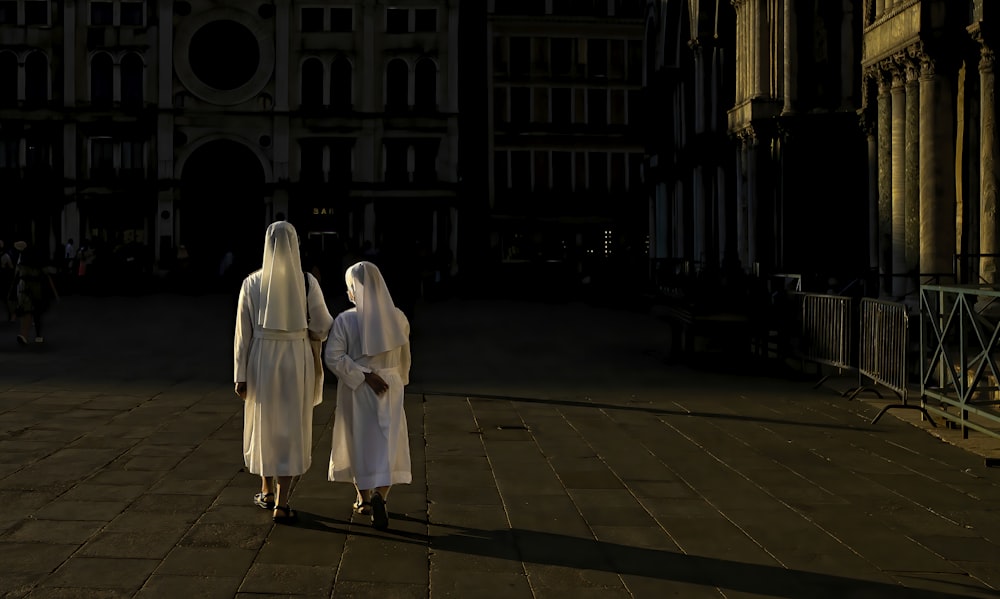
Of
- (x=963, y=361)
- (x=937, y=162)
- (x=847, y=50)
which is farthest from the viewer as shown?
(x=847, y=50)

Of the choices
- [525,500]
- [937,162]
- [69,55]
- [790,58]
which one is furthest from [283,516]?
[69,55]

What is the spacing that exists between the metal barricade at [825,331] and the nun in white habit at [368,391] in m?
8.03

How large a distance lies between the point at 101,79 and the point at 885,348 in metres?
45.2

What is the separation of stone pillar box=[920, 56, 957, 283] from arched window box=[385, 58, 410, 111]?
126ft

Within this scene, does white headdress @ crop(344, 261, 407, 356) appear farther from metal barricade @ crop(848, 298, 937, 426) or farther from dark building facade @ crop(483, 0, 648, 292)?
dark building facade @ crop(483, 0, 648, 292)

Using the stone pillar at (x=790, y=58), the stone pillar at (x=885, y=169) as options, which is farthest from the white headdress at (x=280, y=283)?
the stone pillar at (x=790, y=58)

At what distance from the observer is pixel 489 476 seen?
28.1 ft

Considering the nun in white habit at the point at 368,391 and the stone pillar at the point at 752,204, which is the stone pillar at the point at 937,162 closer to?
the stone pillar at the point at 752,204

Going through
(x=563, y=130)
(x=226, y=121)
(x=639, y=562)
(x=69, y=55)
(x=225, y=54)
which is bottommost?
(x=639, y=562)

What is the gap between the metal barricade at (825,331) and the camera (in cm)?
1388

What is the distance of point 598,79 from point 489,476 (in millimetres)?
46123

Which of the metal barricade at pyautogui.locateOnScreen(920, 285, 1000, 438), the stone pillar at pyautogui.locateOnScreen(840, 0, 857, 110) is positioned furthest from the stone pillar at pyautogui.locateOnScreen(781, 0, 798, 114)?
the metal barricade at pyautogui.locateOnScreen(920, 285, 1000, 438)

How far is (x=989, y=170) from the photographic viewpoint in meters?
13.9

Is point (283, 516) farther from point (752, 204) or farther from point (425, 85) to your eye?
point (425, 85)
